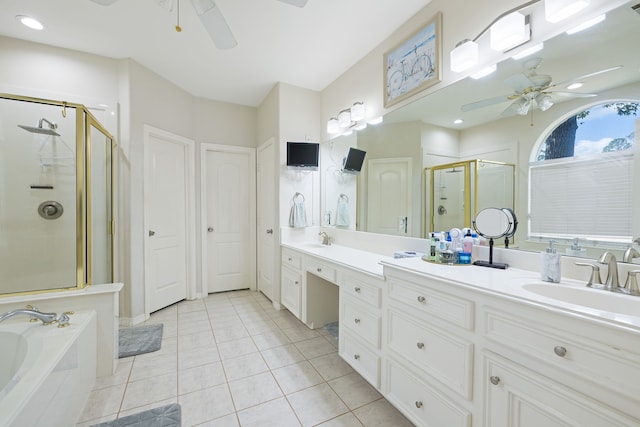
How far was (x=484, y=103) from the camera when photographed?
5.20 ft

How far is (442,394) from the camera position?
1.21 m

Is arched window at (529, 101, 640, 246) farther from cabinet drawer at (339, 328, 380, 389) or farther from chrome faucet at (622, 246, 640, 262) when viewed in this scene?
cabinet drawer at (339, 328, 380, 389)

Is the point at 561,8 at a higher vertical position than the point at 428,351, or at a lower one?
higher

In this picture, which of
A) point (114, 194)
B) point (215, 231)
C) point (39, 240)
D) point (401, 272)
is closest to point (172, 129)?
point (114, 194)

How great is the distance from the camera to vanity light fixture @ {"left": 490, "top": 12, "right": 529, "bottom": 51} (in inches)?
52.3

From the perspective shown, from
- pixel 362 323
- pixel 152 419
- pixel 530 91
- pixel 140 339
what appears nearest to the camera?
pixel 530 91

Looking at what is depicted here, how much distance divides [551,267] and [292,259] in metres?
2.11

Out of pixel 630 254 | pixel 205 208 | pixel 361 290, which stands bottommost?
pixel 361 290

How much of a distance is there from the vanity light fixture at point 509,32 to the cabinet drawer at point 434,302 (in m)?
1.32

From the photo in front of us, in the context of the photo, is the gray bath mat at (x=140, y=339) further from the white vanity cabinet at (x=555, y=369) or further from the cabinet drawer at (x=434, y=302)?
the white vanity cabinet at (x=555, y=369)

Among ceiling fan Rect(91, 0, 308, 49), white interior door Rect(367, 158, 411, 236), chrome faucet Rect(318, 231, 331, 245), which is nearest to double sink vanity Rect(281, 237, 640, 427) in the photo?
white interior door Rect(367, 158, 411, 236)

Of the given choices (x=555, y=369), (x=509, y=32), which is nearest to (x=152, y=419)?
(x=555, y=369)

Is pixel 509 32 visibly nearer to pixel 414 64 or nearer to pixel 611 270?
pixel 414 64

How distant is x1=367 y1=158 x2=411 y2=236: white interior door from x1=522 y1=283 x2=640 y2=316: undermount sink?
995 mm
